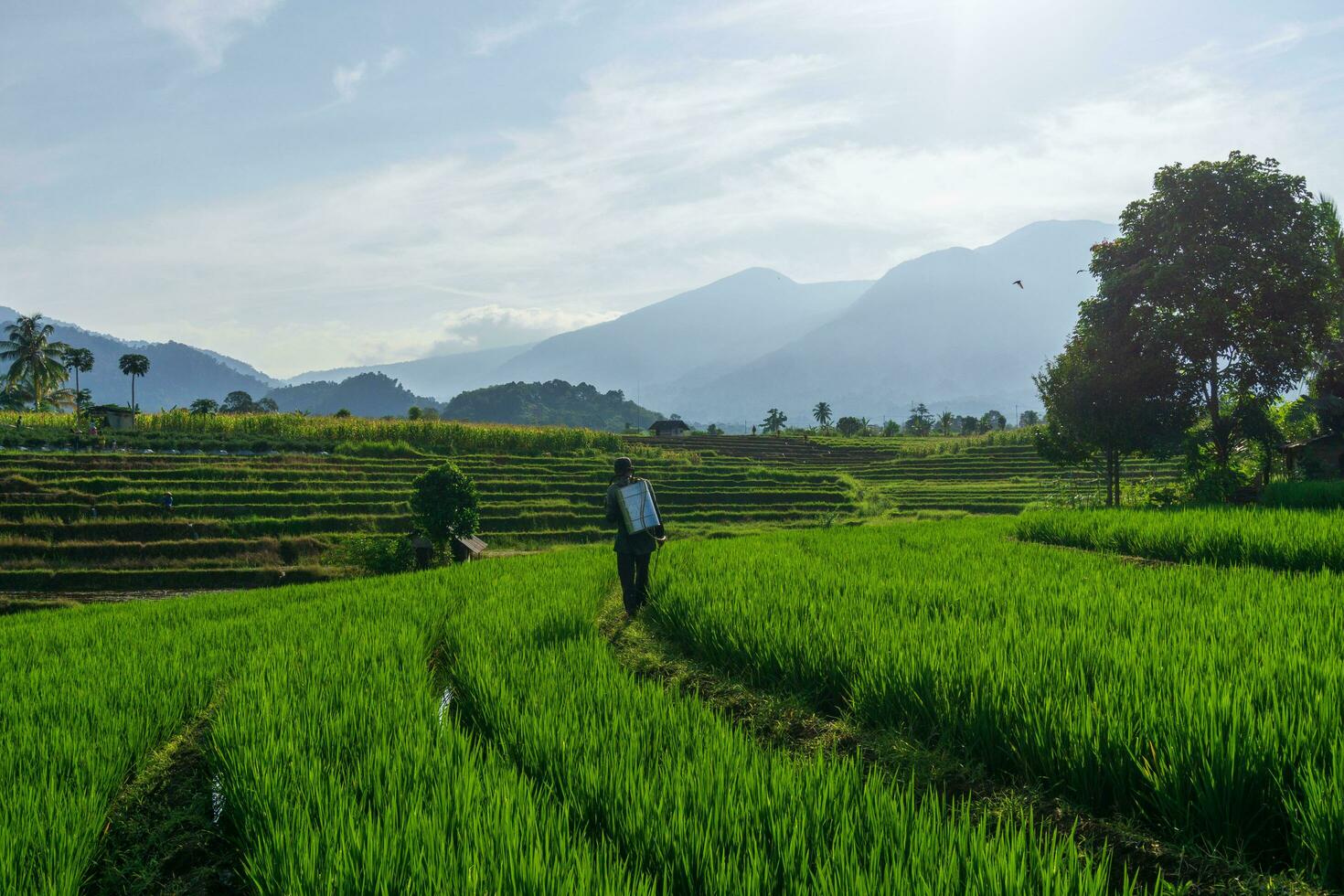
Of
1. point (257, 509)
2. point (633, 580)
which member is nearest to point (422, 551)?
point (633, 580)

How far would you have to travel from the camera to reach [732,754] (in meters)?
3.24

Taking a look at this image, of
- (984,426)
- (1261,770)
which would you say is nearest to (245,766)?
(1261,770)

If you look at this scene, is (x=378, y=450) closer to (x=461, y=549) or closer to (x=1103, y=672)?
(x=461, y=549)

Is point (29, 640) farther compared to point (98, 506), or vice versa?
point (98, 506)

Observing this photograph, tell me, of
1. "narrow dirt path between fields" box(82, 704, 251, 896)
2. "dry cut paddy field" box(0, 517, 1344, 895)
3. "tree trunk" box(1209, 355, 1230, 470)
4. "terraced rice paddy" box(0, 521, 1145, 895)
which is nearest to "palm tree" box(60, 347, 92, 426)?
"dry cut paddy field" box(0, 517, 1344, 895)

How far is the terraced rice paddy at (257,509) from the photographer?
1021 inches

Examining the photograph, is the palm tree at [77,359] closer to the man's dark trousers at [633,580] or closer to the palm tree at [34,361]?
the palm tree at [34,361]

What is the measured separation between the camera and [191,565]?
2620cm

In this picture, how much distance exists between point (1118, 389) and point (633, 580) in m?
19.6

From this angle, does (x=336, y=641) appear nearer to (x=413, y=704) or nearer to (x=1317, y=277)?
(x=413, y=704)

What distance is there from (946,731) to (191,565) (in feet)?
98.8

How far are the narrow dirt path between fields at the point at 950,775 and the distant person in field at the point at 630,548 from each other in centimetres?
191

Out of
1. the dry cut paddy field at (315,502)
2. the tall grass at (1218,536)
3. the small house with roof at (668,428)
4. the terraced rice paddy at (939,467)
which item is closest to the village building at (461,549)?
the dry cut paddy field at (315,502)

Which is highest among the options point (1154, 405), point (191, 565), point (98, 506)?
point (1154, 405)
